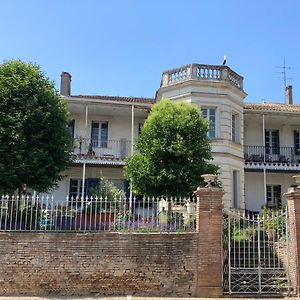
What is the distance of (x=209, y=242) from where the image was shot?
11.5 m

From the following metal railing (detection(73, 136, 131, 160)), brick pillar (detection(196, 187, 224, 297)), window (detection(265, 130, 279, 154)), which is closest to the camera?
brick pillar (detection(196, 187, 224, 297))

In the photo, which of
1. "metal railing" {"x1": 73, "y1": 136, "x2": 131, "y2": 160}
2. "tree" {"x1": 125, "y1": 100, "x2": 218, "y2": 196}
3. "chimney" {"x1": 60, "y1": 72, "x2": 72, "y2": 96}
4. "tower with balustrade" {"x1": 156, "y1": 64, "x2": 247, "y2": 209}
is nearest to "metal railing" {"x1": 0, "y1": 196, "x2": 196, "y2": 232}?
"tree" {"x1": 125, "y1": 100, "x2": 218, "y2": 196}

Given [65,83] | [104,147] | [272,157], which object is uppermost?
[65,83]

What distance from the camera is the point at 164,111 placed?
16.7m

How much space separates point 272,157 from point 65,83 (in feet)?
41.4

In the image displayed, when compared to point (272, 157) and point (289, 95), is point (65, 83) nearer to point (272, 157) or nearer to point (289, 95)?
point (272, 157)

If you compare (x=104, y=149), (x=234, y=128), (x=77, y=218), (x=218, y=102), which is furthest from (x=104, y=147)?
(x=77, y=218)

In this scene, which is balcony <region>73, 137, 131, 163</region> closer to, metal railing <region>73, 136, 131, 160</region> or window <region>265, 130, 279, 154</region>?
metal railing <region>73, 136, 131, 160</region>

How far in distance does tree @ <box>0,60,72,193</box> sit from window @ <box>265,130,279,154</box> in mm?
14307

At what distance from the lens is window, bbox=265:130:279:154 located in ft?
83.8

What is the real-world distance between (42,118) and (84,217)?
4068mm

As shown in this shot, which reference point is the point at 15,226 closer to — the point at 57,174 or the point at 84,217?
the point at 84,217

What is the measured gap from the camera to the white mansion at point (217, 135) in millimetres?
21172

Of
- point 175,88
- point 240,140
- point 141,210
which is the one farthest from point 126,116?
point 141,210
